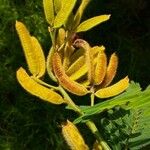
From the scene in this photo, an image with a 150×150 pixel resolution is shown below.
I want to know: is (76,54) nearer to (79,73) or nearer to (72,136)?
(79,73)

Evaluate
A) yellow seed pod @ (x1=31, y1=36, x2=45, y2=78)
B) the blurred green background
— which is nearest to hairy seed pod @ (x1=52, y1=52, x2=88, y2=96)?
yellow seed pod @ (x1=31, y1=36, x2=45, y2=78)

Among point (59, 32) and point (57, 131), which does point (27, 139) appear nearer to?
point (57, 131)

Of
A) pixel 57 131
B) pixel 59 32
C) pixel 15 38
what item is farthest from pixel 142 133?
pixel 15 38

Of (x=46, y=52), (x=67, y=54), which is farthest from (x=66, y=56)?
(x=46, y=52)

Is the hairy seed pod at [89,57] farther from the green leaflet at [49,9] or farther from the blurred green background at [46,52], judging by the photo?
the blurred green background at [46,52]

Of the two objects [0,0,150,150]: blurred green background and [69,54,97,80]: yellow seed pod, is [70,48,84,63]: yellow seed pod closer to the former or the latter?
[69,54,97,80]: yellow seed pod

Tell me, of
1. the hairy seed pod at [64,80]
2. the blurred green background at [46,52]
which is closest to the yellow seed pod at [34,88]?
the hairy seed pod at [64,80]

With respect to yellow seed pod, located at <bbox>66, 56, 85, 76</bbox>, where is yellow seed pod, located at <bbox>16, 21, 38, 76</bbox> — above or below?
above
